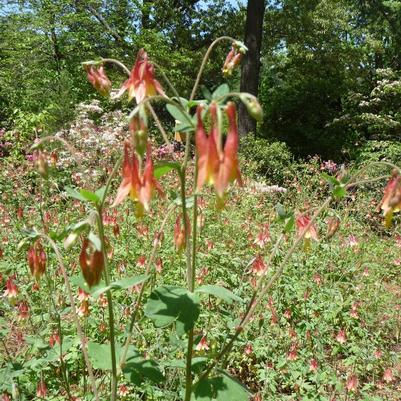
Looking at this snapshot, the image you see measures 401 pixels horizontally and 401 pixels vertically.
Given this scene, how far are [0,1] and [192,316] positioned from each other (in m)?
11.8

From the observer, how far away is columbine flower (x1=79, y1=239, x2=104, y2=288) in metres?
1.04

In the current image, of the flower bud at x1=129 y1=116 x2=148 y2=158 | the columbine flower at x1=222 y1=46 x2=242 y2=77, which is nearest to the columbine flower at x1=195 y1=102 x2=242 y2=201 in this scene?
the flower bud at x1=129 y1=116 x2=148 y2=158

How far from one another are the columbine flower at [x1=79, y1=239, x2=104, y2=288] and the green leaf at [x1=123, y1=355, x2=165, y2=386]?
0.30 metres

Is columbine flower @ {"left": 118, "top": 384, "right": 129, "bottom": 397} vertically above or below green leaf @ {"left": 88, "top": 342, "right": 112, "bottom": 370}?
below

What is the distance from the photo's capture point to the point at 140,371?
121cm

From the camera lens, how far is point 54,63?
10938mm

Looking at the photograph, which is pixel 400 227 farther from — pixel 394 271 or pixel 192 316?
pixel 192 316

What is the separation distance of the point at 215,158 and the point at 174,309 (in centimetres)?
40

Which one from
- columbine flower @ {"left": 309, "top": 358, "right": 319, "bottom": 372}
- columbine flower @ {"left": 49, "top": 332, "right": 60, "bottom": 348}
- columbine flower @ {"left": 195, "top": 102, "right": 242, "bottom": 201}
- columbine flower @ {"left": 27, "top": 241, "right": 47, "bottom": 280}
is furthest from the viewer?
columbine flower @ {"left": 309, "top": 358, "right": 319, "bottom": 372}

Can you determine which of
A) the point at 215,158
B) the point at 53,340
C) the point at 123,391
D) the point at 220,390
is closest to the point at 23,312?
the point at 53,340

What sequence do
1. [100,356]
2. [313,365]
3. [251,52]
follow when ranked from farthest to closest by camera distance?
[251,52] → [313,365] → [100,356]

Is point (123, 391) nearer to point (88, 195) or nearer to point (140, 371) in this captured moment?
point (140, 371)

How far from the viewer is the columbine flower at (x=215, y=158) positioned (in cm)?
92

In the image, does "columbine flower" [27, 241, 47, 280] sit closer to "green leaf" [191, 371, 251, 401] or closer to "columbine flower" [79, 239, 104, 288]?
"columbine flower" [79, 239, 104, 288]
